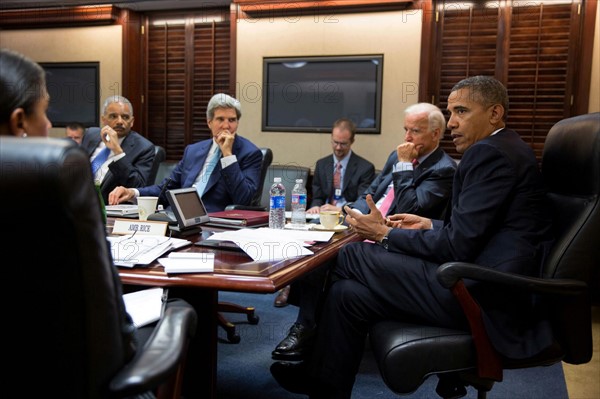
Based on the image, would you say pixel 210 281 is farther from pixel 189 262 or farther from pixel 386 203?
pixel 386 203

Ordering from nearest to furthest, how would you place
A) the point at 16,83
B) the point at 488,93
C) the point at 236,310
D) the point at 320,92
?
the point at 16,83, the point at 488,93, the point at 236,310, the point at 320,92

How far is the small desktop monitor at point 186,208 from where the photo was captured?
177cm

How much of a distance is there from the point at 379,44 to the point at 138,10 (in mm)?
2368

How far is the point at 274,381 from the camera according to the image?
226 centimetres

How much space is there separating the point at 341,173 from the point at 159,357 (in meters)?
3.18

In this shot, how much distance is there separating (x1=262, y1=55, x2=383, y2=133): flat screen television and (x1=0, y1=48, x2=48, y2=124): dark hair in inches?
143

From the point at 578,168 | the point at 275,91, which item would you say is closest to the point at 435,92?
the point at 275,91

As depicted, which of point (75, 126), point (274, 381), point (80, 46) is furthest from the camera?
point (80, 46)

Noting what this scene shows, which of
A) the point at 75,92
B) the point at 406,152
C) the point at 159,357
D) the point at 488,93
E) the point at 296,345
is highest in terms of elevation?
the point at 75,92

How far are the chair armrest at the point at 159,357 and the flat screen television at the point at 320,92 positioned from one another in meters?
3.53

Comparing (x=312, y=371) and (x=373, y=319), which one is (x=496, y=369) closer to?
(x=373, y=319)

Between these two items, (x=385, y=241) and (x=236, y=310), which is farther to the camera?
(x=236, y=310)

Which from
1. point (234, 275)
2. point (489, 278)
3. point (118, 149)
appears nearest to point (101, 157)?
point (118, 149)

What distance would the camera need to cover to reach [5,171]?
2.11 ft
